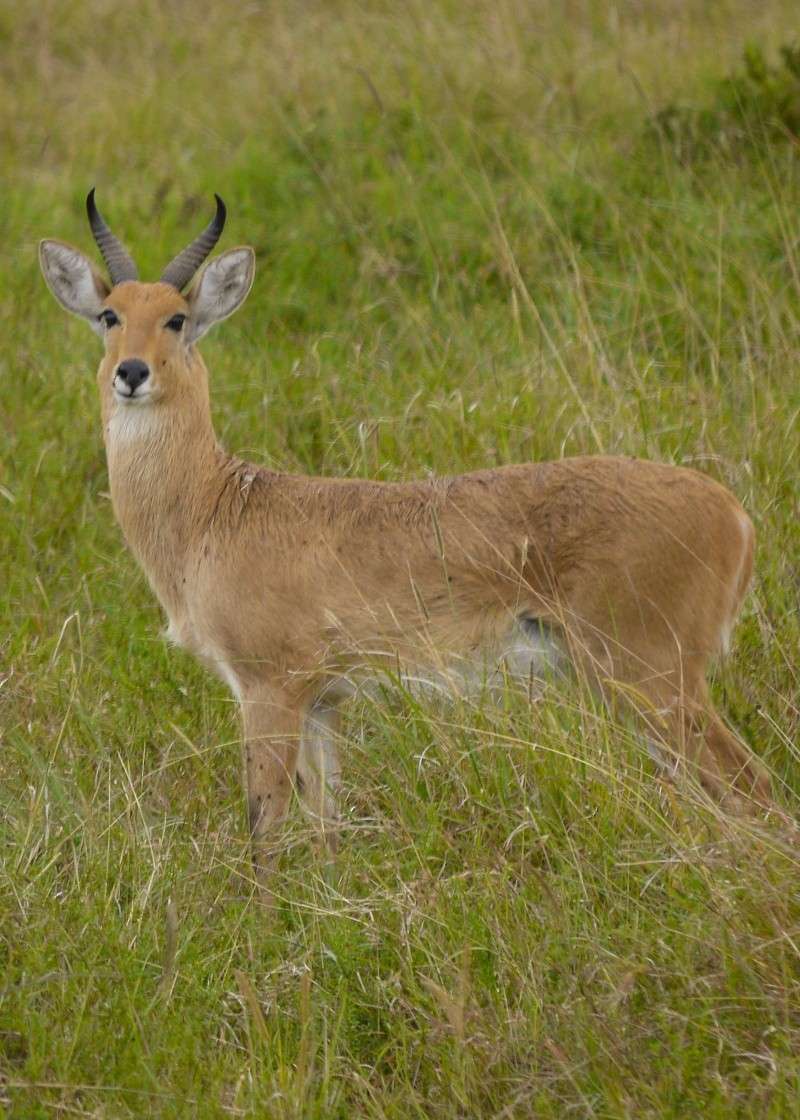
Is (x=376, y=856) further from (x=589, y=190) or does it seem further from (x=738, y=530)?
(x=589, y=190)

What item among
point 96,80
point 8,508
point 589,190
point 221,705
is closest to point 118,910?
point 221,705

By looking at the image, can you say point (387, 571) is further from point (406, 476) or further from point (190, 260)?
point (190, 260)

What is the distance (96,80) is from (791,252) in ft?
A: 16.5

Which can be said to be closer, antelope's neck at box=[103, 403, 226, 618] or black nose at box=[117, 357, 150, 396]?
black nose at box=[117, 357, 150, 396]

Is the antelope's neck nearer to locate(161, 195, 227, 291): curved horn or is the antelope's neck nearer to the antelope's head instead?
the antelope's head

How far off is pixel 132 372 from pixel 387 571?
98 centimetres

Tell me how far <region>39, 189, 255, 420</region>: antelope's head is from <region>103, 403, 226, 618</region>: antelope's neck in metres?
0.06

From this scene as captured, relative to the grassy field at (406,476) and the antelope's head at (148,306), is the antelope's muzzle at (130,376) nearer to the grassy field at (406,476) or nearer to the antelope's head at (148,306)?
the antelope's head at (148,306)

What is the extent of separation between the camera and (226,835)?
4676 millimetres

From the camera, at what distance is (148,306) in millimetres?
5582

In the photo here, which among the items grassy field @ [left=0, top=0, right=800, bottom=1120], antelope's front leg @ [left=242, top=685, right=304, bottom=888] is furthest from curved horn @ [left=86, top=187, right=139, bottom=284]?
antelope's front leg @ [left=242, top=685, right=304, bottom=888]

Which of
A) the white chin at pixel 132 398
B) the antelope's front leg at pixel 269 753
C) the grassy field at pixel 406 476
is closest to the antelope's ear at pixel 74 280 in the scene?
the white chin at pixel 132 398

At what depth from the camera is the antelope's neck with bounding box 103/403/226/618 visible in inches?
219

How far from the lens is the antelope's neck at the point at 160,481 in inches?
219
